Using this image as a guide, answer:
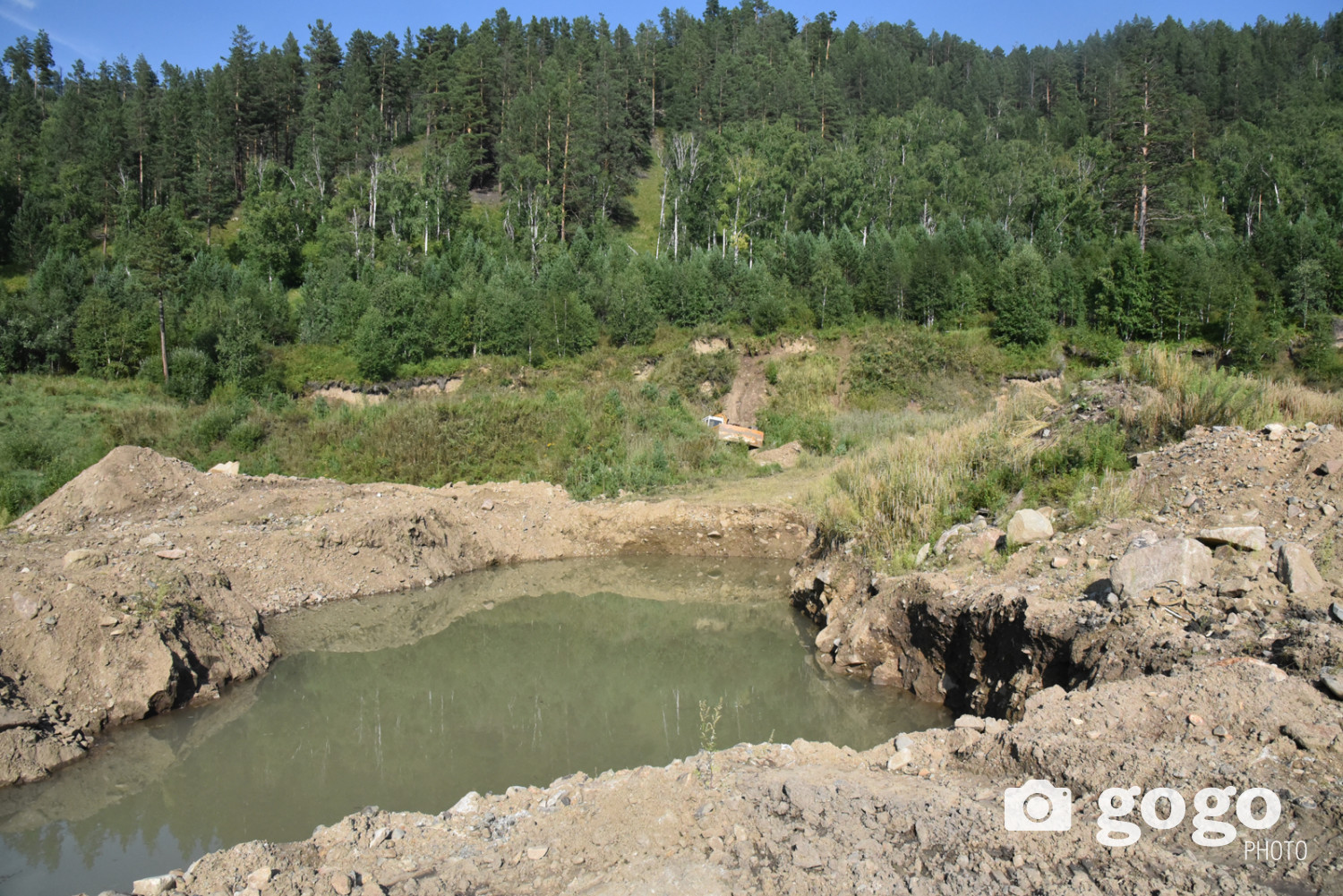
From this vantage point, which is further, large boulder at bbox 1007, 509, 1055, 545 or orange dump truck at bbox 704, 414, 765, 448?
orange dump truck at bbox 704, 414, 765, 448

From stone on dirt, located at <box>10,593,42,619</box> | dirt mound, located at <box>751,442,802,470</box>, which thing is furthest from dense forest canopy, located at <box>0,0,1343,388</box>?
stone on dirt, located at <box>10,593,42,619</box>

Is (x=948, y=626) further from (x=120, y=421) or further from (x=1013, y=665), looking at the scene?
(x=120, y=421)

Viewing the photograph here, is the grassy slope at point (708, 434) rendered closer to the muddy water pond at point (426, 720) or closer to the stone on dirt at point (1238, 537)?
the stone on dirt at point (1238, 537)

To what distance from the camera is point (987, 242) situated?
43.9 meters

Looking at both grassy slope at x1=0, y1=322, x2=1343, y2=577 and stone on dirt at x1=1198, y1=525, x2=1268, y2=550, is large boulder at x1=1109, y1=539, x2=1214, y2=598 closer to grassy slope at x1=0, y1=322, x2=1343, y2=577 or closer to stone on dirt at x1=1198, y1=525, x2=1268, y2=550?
stone on dirt at x1=1198, y1=525, x2=1268, y2=550

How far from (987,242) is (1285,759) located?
4288 cm

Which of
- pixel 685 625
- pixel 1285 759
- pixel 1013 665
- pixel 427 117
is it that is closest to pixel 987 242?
pixel 685 625

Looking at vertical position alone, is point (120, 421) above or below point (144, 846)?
above

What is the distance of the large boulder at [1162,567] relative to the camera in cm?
752

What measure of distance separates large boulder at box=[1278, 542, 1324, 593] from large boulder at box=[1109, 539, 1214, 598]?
21.6 inches

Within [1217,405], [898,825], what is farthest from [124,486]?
[1217,405]

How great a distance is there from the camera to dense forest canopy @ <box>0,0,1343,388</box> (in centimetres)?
3647

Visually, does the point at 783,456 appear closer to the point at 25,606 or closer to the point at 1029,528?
the point at 1029,528

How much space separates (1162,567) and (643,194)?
64.5m
